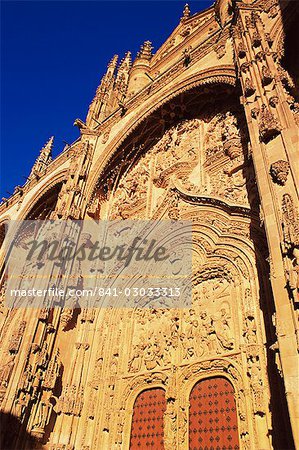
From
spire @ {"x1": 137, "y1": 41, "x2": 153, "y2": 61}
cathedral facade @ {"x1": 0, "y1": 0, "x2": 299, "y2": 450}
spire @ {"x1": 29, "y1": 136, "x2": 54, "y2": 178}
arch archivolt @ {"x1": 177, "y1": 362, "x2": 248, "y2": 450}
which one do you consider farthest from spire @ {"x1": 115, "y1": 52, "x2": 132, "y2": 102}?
arch archivolt @ {"x1": 177, "y1": 362, "x2": 248, "y2": 450}

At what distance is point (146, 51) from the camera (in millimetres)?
17766

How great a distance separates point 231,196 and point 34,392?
5409 mm

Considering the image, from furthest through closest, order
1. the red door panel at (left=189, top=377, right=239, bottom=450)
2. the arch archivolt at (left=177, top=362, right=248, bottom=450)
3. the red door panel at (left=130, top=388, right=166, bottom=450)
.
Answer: the red door panel at (left=130, top=388, right=166, bottom=450) → the red door panel at (left=189, top=377, right=239, bottom=450) → the arch archivolt at (left=177, top=362, right=248, bottom=450)

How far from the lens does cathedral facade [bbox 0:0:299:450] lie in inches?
193

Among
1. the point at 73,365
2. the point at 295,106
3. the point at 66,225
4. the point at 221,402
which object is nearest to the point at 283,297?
the point at 221,402

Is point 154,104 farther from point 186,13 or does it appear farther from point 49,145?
point 49,145

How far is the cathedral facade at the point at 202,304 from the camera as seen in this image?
4.90 m

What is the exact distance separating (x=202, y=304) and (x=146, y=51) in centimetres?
1505

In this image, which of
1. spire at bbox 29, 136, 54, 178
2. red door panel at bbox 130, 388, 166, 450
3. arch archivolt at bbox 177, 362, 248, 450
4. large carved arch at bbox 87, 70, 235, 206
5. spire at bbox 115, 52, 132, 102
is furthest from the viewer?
spire at bbox 29, 136, 54, 178

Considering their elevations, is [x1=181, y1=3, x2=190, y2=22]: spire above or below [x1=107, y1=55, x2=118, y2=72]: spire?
above

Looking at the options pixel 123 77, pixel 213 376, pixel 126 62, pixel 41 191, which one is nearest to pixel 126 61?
pixel 126 62

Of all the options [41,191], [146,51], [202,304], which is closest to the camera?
[202,304]

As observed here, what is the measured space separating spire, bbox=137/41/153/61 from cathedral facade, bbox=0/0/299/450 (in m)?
8.12

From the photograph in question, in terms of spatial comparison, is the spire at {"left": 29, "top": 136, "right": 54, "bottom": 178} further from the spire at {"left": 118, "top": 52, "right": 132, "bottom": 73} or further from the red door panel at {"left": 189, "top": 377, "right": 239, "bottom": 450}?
the red door panel at {"left": 189, "top": 377, "right": 239, "bottom": 450}
